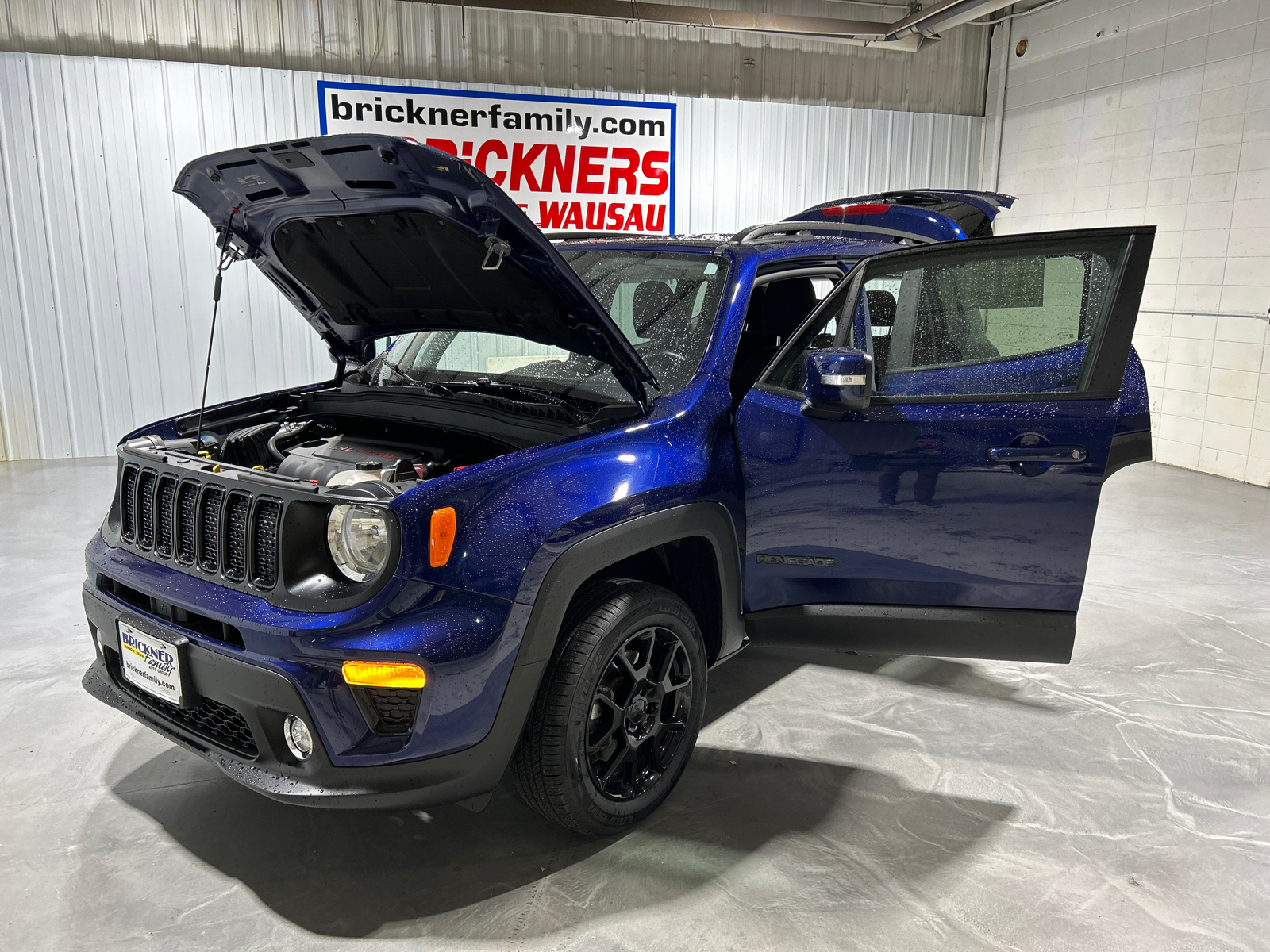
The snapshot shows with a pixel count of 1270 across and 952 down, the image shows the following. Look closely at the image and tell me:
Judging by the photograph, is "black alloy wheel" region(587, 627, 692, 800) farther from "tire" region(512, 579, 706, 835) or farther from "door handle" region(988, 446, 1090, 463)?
"door handle" region(988, 446, 1090, 463)

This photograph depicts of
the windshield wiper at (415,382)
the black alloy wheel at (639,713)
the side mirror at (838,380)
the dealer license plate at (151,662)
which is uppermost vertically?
the side mirror at (838,380)

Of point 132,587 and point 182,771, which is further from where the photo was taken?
point 182,771

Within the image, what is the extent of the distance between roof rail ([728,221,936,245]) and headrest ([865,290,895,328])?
67 cm

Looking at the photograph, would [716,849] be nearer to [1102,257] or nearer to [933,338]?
[933,338]

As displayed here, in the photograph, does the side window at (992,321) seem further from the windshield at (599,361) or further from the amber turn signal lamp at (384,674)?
the amber turn signal lamp at (384,674)

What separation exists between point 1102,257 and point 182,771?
2968 mm

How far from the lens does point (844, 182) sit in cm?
868

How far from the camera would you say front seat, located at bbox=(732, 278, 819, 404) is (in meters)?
2.87

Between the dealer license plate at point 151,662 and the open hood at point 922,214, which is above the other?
the open hood at point 922,214

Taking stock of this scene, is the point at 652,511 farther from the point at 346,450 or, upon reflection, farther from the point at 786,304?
the point at 786,304

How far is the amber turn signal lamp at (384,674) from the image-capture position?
179cm

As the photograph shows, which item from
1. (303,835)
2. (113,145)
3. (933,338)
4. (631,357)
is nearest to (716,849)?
(303,835)

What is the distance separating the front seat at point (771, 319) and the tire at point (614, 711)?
2.83 feet

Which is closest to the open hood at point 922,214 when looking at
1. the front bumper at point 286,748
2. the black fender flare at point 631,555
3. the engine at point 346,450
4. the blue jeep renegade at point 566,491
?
the blue jeep renegade at point 566,491
